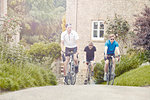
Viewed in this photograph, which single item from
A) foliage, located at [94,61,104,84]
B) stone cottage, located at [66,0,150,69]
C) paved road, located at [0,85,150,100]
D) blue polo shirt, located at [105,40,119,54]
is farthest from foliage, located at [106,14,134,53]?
paved road, located at [0,85,150,100]

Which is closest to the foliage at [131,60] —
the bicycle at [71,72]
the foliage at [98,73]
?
the foliage at [98,73]

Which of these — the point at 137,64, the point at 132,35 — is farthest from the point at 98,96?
the point at 132,35

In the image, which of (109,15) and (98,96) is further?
(109,15)

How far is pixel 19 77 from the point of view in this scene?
4875 millimetres

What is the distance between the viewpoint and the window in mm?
8062

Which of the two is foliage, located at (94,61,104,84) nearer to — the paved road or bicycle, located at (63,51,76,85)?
bicycle, located at (63,51,76,85)

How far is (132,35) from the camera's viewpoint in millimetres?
8250

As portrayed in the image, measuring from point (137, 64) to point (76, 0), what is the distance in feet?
9.09

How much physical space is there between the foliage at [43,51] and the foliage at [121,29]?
1786 mm

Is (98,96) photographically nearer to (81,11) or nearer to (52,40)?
(81,11)

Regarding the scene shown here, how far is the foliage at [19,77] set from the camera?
4.43 meters

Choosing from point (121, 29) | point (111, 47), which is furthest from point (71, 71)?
point (121, 29)

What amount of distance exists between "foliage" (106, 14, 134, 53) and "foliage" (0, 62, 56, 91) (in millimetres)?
2956

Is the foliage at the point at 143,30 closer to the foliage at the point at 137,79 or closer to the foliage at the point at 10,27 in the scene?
the foliage at the point at 137,79
